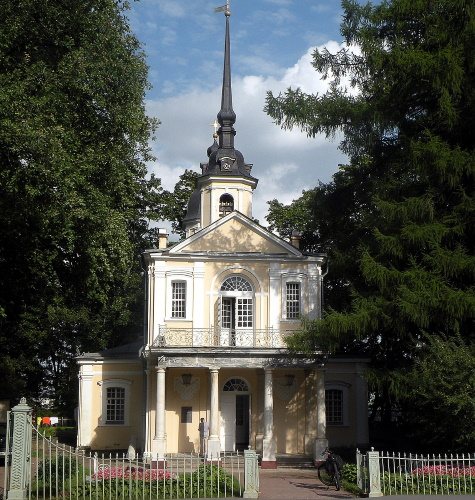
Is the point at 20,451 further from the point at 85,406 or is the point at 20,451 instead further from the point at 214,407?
the point at 85,406

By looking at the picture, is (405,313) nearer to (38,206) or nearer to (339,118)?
(339,118)

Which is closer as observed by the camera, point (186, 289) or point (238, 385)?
point (186, 289)

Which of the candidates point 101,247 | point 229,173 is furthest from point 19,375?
point 101,247

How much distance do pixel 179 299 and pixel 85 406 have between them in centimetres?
611

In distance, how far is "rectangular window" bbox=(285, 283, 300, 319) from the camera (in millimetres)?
29516

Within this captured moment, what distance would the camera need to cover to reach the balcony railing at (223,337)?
2816 centimetres

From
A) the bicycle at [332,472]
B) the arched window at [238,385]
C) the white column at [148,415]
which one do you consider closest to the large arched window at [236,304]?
the arched window at [238,385]

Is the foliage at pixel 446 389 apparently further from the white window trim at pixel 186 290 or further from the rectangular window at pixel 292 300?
the white window trim at pixel 186 290

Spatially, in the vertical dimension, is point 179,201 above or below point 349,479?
above

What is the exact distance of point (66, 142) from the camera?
66.2 feet

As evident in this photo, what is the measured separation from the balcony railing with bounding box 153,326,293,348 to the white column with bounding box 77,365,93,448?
4.80 m

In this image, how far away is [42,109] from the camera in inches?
779

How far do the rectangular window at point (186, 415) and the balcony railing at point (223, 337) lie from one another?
266cm

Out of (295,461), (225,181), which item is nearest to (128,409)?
(295,461)
